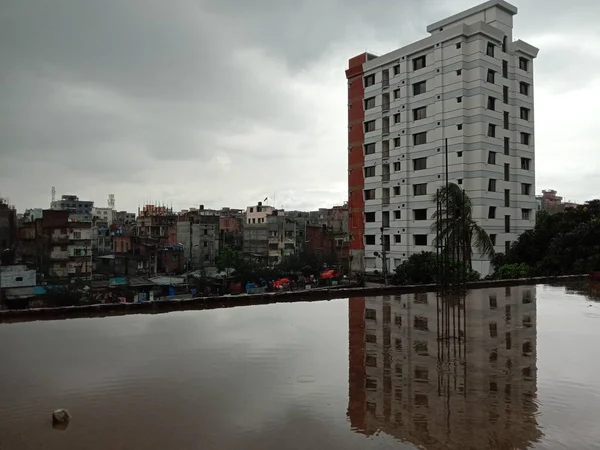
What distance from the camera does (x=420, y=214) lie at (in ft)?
117

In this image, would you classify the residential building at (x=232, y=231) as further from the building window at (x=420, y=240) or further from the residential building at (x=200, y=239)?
the building window at (x=420, y=240)

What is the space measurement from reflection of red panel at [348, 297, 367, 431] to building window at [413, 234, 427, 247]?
2435cm

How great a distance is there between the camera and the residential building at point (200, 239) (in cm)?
5162

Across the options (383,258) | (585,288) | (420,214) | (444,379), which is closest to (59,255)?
(383,258)

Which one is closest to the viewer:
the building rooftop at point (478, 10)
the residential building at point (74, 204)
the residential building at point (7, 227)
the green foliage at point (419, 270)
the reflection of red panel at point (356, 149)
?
the green foliage at point (419, 270)

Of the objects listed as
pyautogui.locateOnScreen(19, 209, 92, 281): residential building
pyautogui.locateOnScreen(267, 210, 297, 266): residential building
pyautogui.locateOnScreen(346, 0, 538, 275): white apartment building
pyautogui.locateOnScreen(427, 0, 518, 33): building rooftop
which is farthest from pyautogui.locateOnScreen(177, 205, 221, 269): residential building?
pyautogui.locateOnScreen(427, 0, 518, 33): building rooftop

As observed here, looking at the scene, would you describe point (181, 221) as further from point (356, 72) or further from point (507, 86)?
point (507, 86)

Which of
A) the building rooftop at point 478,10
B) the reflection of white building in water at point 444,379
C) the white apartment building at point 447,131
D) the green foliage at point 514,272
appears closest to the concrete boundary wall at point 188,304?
the reflection of white building in water at point 444,379

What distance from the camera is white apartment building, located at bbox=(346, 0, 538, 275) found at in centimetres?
3272

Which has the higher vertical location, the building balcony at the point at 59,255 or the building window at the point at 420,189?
the building window at the point at 420,189

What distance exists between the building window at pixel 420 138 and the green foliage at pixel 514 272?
12.9 meters

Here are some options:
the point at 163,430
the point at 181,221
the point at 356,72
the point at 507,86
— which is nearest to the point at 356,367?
the point at 163,430

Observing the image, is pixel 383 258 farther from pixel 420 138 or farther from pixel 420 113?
pixel 420 113

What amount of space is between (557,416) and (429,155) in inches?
1233
